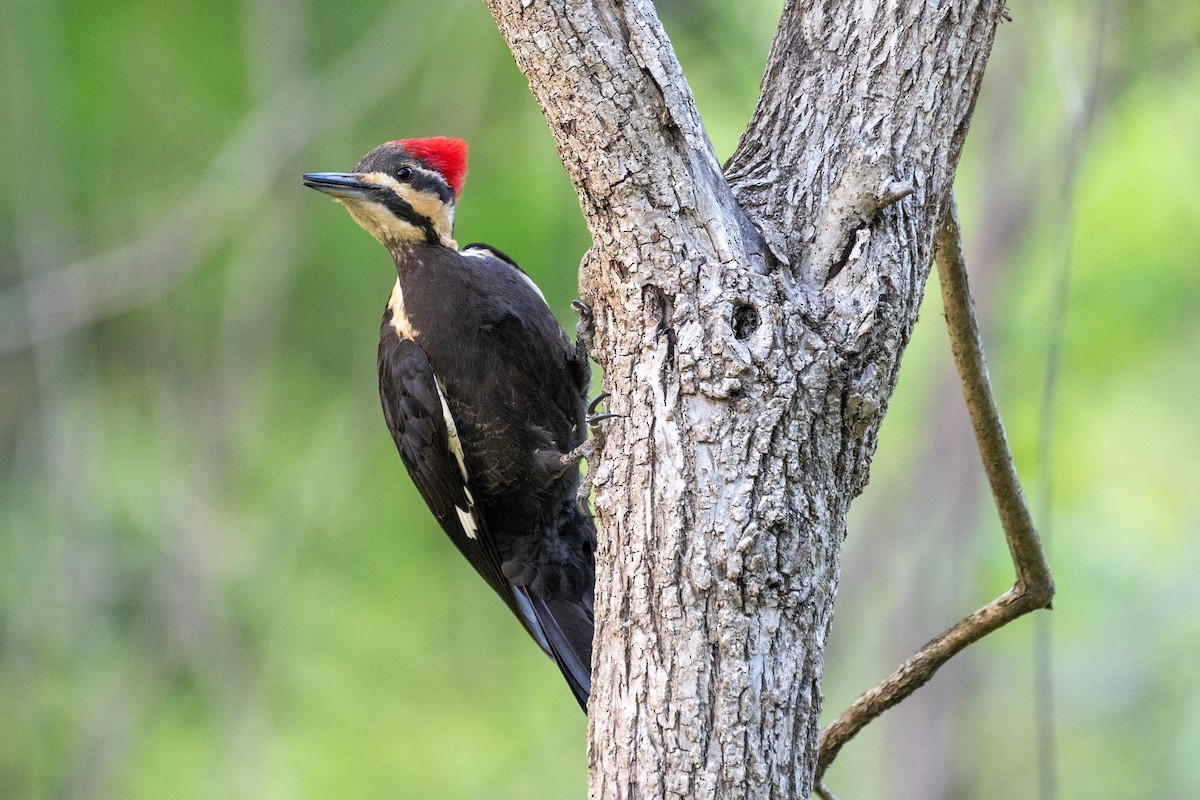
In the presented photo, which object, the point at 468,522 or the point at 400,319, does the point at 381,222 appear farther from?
the point at 468,522

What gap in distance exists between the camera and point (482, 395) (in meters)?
2.80

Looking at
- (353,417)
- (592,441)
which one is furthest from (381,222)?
(353,417)

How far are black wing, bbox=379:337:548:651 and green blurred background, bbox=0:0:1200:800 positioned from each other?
43.5 inches

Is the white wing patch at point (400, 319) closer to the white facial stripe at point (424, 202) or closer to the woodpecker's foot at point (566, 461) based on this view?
the white facial stripe at point (424, 202)

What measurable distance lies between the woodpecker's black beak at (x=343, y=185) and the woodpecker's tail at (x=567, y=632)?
99cm

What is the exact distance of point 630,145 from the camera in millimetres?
1571

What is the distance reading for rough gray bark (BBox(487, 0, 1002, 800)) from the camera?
1466mm

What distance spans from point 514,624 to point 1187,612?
3.17 m

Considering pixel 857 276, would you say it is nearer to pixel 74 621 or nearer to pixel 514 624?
pixel 74 621

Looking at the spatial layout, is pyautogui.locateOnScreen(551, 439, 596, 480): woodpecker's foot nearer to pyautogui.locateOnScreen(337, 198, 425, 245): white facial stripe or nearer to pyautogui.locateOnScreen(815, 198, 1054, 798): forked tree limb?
pyautogui.locateOnScreen(337, 198, 425, 245): white facial stripe

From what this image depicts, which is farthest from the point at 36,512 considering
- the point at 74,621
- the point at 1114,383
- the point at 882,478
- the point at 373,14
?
the point at 1114,383

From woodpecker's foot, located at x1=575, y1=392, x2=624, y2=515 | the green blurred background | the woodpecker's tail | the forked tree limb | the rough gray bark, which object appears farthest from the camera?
the green blurred background

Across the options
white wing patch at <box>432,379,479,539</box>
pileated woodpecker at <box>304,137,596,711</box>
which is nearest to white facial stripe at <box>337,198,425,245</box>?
pileated woodpecker at <box>304,137,596,711</box>

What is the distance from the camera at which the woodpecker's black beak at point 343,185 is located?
8.65ft
